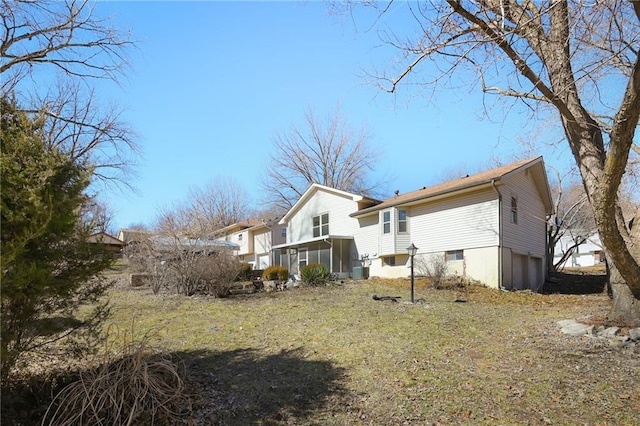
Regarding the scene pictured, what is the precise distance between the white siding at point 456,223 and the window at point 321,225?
22.0 feet

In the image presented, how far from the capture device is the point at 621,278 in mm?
7676

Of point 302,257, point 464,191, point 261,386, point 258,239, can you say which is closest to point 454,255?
point 464,191

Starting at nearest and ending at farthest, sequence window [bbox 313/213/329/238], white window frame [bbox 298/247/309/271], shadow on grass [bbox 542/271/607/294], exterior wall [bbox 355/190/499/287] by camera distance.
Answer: exterior wall [bbox 355/190/499/287] < shadow on grass [bbox 542/271/607/294] < white window frame [bbox 298/247/309/271] < window [bbox 313/213/329/238]

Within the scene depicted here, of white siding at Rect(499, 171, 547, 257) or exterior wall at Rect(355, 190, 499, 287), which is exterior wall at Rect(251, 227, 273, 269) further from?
white siding at Rect(499, 171, 547, 257)

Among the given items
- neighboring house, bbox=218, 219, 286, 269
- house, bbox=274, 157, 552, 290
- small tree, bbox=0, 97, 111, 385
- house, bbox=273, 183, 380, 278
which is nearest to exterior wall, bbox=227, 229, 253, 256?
neighboring house, bbox=218, 219, 286, 269

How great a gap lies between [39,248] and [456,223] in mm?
15754

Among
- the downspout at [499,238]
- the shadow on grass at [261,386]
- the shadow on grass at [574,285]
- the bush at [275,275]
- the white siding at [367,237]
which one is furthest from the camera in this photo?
the white siding at [367,237]

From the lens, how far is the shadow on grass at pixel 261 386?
179 inches

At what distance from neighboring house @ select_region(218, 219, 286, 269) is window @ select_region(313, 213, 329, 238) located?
5812 mm

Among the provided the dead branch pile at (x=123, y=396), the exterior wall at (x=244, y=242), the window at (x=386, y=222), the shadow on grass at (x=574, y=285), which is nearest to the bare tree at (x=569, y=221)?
the shadow on grass at (x=574, y=285)

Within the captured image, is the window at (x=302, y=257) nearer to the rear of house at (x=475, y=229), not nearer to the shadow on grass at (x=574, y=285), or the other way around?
the rear of house at (x=475, y=229)

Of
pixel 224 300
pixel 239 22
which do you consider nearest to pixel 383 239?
pixel 224 300

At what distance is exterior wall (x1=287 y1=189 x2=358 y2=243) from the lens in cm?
2327

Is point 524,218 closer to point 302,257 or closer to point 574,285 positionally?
point 574,285
